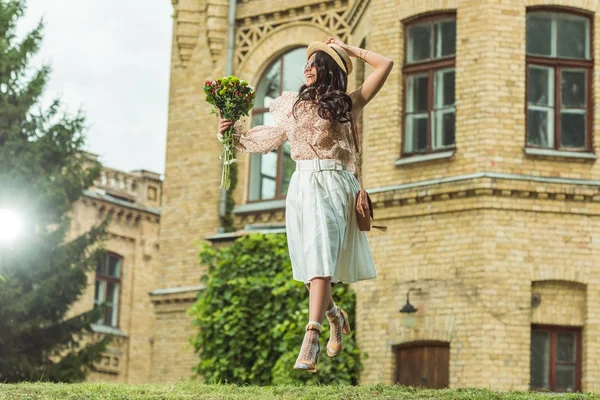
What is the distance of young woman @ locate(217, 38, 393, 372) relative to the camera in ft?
36.7

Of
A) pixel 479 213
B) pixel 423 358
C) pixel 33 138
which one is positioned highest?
pixel 33 138

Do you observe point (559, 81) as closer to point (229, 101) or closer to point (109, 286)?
point (229, 101)

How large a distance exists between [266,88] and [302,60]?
0.92 meters

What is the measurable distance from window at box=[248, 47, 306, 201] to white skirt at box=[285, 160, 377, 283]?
1434cm

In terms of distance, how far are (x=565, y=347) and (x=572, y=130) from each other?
Result: 128 inches

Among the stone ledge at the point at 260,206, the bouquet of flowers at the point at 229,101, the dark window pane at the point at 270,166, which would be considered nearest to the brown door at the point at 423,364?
the stone ledge at the point at 260,206

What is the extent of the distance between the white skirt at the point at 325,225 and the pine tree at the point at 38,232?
14818 millimetres

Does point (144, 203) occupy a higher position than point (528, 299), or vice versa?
point (144, 203)

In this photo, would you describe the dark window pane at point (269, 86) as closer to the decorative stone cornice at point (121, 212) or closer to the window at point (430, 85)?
the window at point (430, 85)

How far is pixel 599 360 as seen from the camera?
2052 cm

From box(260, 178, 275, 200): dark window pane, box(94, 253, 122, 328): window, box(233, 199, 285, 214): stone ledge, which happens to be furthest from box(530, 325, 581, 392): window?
box(94, 253, 122, 328): window

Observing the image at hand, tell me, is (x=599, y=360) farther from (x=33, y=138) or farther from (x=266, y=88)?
(x=33, y=138)

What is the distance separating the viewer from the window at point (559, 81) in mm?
21359

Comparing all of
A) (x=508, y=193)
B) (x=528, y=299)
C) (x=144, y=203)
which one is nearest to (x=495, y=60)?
(x=508, y=193)
